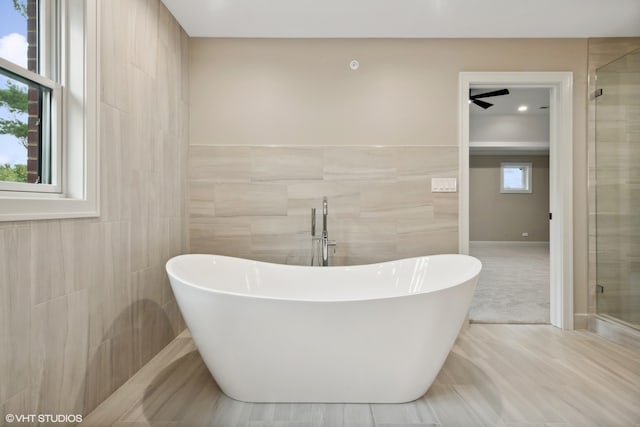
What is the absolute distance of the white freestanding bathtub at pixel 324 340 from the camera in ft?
5.26

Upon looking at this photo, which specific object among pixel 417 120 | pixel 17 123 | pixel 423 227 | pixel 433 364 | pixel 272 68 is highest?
pixel 272 68

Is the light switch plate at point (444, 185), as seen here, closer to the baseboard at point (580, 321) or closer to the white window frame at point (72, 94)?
the baseboard at point (580, 321)

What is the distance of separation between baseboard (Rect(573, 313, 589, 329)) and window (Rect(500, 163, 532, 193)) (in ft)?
20.8

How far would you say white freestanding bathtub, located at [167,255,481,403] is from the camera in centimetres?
160

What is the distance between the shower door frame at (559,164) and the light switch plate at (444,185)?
0.19 ft

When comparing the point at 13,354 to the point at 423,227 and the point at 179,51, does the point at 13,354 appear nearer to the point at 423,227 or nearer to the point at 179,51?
the point at 179,51

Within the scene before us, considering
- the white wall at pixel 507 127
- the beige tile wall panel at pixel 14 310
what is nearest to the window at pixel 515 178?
the white wall at pixel 507 127

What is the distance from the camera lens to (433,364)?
70.0 inches

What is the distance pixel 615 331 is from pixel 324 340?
244cm

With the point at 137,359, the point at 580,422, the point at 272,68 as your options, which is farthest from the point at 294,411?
the point at 272,68

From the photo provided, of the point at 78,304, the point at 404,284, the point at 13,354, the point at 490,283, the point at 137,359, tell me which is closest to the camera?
the point at 13,354

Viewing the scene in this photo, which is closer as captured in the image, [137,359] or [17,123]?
[17,123]

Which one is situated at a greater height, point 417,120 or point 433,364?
point 417,120

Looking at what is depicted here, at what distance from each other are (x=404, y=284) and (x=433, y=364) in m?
0.82
